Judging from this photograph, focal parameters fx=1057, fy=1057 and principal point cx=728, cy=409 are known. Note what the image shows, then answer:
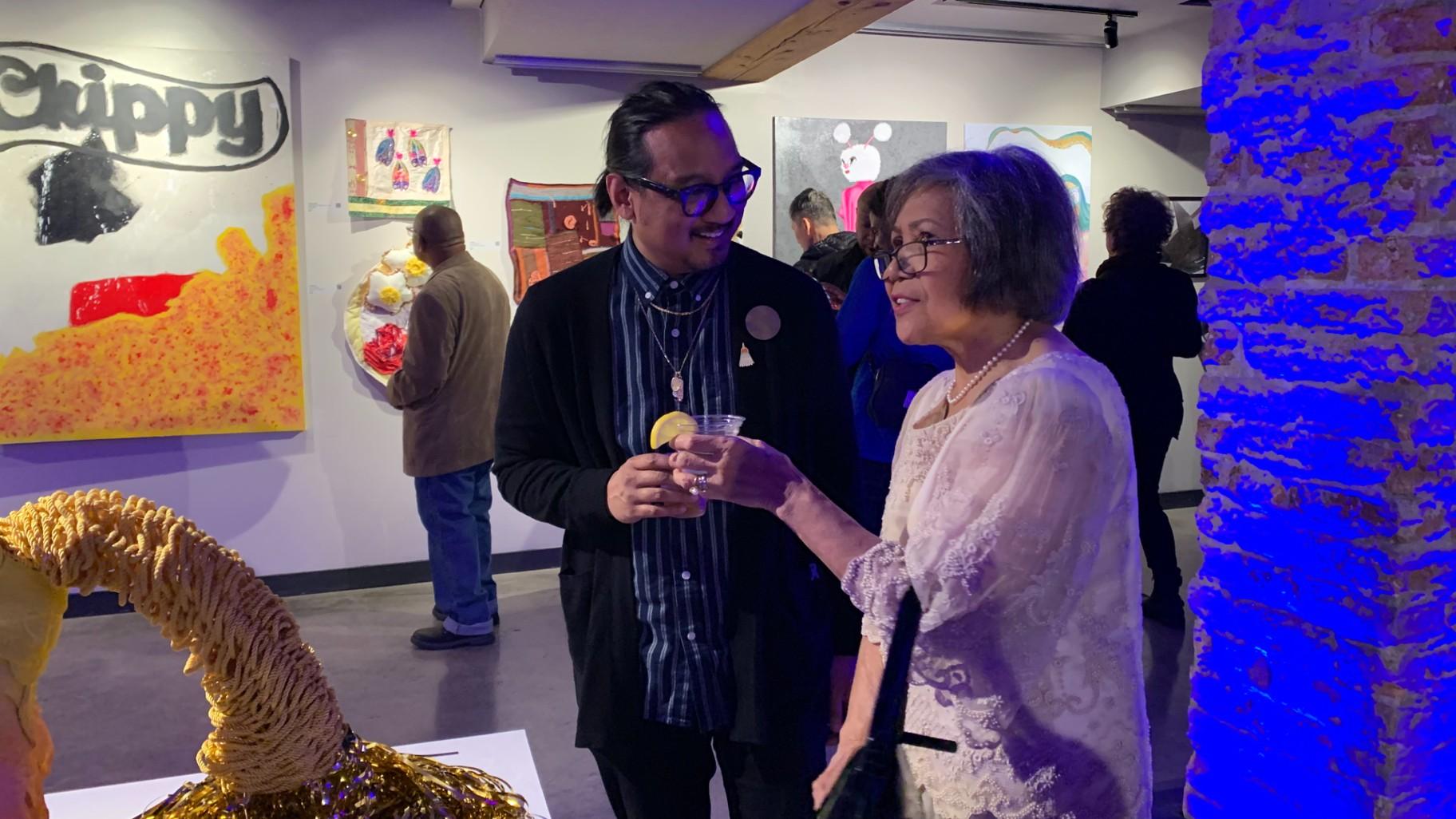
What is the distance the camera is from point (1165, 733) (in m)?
3.29

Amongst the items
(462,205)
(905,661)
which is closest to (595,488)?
(905,661)

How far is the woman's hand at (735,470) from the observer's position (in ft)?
4.16

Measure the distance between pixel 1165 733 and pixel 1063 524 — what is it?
8.36 ft

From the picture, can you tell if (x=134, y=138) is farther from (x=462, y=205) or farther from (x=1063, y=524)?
(x=1063, y=524)

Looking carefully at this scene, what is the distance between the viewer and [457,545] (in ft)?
14.0

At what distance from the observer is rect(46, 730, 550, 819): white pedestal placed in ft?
3.33

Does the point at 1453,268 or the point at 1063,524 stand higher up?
the point at 1453,268

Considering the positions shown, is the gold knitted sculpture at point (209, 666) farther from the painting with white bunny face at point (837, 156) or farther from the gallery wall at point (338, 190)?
the painting with white bunny face at point (837, 156)

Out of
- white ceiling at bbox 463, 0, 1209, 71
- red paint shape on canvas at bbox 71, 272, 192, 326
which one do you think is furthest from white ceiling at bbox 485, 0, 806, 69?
red paint shape on canvas at bbox 71, 272, 192, 326

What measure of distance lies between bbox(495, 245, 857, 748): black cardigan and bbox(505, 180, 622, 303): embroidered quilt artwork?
3.72 metres

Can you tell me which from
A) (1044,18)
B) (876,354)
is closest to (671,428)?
(876,354)

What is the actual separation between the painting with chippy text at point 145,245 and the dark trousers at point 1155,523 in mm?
Answer: 3768

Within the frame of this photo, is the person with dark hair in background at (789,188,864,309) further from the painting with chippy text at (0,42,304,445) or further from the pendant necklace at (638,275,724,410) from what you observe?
the painting with chippy text at (0,42,304,445)

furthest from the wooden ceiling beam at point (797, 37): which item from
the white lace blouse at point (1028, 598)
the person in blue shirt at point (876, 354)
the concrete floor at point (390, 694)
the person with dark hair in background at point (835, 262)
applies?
the white lace blouse at point (1028, 598)
